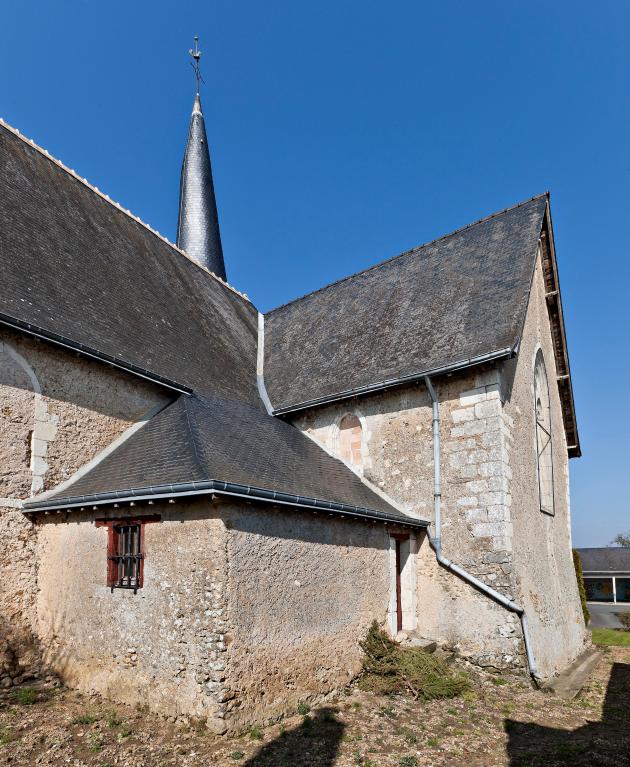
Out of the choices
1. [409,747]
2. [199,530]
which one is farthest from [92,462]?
[409,747]

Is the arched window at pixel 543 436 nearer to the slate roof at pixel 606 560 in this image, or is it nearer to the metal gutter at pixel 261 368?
the metal gutter at pixel 261 368

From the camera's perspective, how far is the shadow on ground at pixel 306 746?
17.4 ft

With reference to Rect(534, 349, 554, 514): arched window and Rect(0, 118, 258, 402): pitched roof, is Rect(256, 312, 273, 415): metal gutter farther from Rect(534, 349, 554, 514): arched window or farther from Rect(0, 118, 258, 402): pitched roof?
Rect(534, 349, 554, 514): arched window

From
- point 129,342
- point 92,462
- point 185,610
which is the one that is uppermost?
point 129,342

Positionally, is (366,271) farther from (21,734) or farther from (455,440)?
(21,734)

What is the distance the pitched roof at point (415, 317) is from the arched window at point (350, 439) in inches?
23.7

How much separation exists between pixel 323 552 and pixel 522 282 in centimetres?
602

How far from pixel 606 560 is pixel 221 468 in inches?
1428

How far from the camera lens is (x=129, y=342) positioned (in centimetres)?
952

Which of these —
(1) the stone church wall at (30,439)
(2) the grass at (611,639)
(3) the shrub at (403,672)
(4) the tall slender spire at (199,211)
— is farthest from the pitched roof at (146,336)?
(2) the grass at (611,639)

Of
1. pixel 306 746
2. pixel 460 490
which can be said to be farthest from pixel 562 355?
pixel 306 746

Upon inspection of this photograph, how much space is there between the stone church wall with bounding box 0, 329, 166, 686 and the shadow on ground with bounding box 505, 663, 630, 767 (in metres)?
6.00

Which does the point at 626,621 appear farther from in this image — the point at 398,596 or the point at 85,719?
the point at 85,719

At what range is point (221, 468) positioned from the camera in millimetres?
6754
